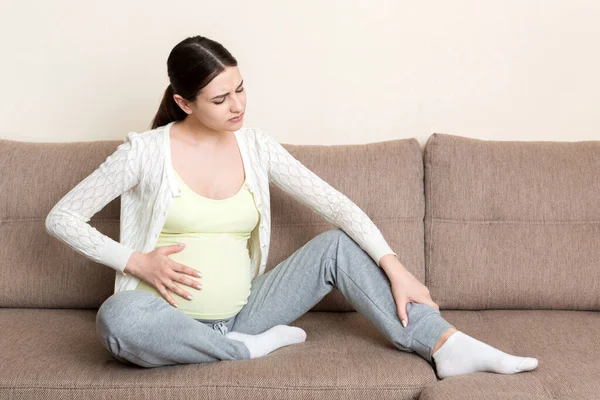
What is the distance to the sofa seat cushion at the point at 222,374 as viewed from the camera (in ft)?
5.46

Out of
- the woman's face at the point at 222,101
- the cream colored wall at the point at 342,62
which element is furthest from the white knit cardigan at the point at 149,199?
the cream colored wall at the point at 342,62

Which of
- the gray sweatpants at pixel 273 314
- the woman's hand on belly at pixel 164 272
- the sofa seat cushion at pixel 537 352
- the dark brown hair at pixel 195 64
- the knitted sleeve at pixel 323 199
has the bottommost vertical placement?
the sofa seat cushion at pixel 537 352

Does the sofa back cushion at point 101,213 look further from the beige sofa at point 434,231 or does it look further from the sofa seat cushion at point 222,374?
the sofa seat cushion at point 222,374

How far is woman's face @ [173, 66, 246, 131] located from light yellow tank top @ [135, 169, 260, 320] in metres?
0.18

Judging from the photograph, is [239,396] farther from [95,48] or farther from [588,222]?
[95,48]

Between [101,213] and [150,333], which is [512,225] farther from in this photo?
[101,213]

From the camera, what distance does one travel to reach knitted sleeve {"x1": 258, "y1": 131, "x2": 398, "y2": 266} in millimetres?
1976

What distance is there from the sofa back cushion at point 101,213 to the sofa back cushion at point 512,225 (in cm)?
8

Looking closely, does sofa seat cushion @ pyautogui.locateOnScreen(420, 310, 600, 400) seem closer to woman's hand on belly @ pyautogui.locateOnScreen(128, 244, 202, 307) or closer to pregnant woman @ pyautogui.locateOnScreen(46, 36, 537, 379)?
pregnant woman @ pyautogui.locateOnScreen(46, 36, 537, 379)

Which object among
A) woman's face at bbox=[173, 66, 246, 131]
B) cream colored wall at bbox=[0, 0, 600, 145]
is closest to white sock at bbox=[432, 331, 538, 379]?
woman's face at bbox=[173, 66, 246, 131]

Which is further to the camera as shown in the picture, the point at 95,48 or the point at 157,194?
the point at 95,48

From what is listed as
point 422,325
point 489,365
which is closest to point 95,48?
point 422,325

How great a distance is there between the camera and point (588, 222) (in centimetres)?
224

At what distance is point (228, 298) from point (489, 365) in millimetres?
681
